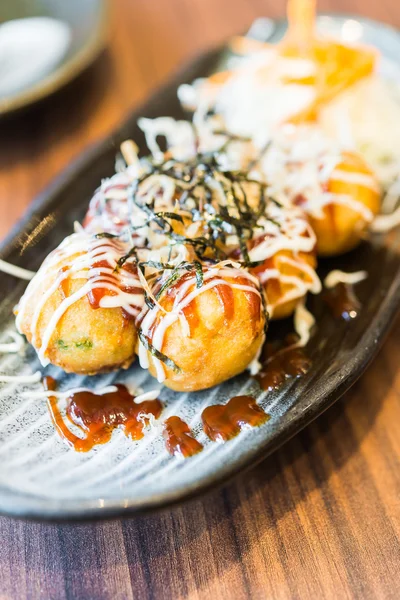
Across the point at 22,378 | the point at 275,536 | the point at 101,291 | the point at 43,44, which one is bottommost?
the point at 275,536

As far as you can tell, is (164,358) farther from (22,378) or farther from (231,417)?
(22,378)

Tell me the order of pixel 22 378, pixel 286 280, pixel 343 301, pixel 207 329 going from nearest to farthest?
A: 1. pixel 207 329
2. pixel 22 378
3. pixel 286 280
4. pixel 343 301

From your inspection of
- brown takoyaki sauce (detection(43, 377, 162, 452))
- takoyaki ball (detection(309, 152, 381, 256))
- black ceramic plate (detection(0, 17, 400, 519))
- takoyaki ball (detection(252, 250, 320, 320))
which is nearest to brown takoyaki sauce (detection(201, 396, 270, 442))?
black ceramic plate (detection(0, 17, 400, 519))

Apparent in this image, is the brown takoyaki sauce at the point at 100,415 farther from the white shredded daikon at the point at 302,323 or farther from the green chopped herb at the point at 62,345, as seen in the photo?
the white shredded daikon at the point at 302,323

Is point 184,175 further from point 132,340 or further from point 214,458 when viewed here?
point 214,458

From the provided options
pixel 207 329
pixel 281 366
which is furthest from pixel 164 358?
pixel 281 366

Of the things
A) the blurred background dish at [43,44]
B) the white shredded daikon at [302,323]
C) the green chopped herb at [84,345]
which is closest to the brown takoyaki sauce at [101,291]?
the green chopped herb at [84,345]
